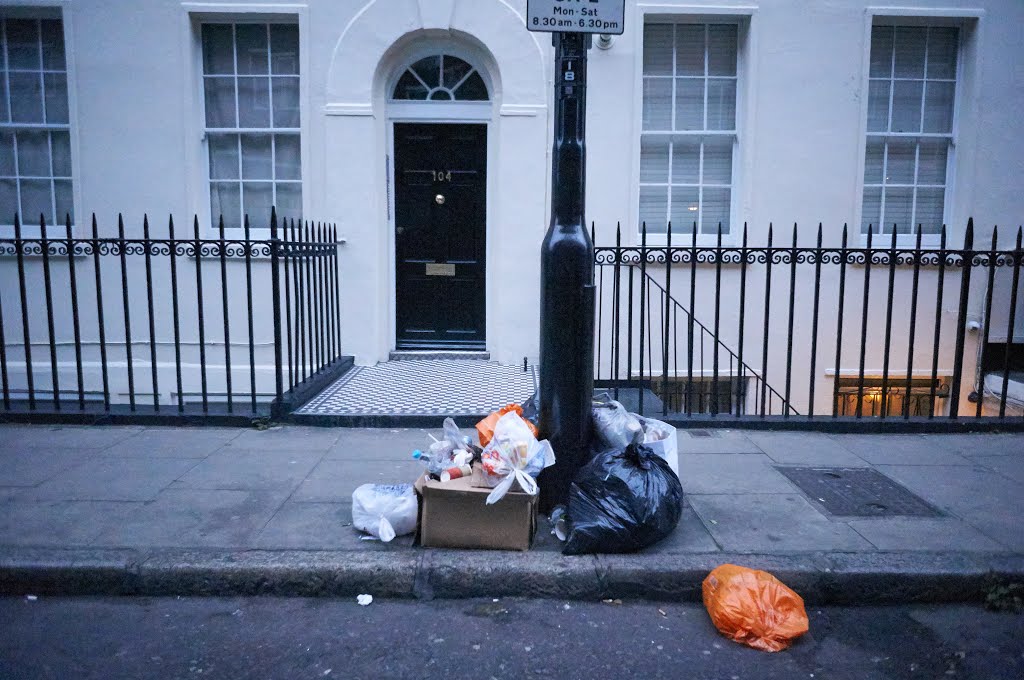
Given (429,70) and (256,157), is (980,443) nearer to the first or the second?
(429,70)

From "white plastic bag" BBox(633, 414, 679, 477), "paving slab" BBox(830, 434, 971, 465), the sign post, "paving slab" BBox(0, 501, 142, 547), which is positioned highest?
the sign post

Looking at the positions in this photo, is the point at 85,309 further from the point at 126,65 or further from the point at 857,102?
the point at 857,102

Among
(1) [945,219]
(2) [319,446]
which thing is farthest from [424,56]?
(1) [945,219]

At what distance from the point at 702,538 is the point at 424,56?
21.9 ft

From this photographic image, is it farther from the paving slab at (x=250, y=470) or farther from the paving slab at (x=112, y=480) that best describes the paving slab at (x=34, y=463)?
the paving slab at (x=250, y=470)

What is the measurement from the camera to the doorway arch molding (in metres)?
8.03

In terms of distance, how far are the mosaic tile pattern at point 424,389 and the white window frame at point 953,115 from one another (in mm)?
4506

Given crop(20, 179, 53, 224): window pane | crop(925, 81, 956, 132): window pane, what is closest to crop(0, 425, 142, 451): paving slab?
crop(20, 179, 53, 224): window pane

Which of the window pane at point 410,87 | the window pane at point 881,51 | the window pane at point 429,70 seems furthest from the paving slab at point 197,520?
the window pane at point 881,51

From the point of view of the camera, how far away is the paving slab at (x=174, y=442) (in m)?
5.30

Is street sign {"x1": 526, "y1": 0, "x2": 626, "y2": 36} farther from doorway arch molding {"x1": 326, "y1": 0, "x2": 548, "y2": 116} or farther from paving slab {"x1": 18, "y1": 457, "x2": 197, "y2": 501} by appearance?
doorway arch molding {"x1": 326, "y1": 0, "x2": 548, "y2": 116}

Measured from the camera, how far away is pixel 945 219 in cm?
871

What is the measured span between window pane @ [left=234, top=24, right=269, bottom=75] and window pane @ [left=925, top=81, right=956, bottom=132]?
7715 mm

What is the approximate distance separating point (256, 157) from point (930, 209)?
7.99 meters
